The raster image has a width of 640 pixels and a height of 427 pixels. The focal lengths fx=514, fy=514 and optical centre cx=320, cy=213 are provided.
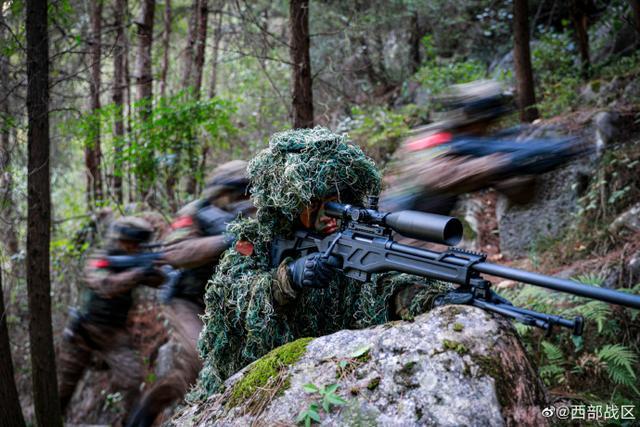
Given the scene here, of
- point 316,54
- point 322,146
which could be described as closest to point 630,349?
point 322,146

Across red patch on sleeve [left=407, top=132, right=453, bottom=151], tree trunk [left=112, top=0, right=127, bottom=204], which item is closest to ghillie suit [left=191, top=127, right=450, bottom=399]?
red patch on sleeve [left=407, top=132, right=453, bottom=151]

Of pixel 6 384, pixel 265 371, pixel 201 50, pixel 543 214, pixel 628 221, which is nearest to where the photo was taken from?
pixel 265 371

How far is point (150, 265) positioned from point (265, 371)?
2.81m

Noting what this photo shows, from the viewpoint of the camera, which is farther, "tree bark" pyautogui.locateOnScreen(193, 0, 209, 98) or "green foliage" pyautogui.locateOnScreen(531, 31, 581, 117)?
"tree bark" pyautogui.locateOnScreen(193, 0, 209, 98)

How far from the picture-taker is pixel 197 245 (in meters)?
4.17

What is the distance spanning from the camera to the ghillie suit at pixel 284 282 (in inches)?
118

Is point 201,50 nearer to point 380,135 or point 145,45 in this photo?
point 145,45

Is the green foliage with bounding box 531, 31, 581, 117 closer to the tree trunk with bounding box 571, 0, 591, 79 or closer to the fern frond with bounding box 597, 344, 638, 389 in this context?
the tree trunk with bounding box 571, 0, 591, 79

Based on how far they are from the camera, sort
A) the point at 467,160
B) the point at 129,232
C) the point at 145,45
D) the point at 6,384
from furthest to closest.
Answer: the point at 145,45
the point at 129,232
the point at 6,384
the point at 467,160

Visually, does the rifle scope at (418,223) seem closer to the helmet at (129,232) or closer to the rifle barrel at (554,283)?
the rifle barrel at (554,283)

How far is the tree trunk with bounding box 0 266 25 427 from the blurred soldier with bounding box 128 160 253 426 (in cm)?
190

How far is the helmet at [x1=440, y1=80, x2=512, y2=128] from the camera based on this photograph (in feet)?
13.5

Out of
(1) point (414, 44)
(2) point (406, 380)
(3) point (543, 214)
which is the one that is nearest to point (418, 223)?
(2) point (406, 380)

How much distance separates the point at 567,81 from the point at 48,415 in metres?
9.23
